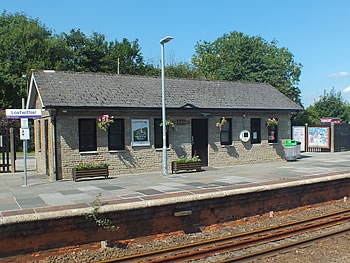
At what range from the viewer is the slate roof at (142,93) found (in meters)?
15.2

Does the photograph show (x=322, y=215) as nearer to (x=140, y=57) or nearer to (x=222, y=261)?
(x=222, y=261)

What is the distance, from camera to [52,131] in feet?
47.5

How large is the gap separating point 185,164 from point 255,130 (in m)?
5.35

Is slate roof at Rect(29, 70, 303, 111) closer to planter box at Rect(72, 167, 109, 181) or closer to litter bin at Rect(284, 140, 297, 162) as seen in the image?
litter bin at Rect(284, 140, 297, 162)

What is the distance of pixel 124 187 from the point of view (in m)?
11.9

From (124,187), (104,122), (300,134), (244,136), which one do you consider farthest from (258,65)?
(124,187)

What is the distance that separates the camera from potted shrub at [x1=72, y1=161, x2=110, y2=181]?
1391cm

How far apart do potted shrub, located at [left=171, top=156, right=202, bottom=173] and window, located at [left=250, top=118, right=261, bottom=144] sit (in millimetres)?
4435

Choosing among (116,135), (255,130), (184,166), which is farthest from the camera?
(255,130)

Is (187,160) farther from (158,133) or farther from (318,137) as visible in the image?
(318,137)

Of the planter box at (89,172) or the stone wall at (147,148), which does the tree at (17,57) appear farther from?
the planter box at (89,172)

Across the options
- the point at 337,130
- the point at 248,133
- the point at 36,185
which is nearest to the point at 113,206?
the point at 36,185

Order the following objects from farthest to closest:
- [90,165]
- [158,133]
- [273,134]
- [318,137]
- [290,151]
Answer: [318,137] → [273,134] → [290,151] → [158,133] → [90,165]

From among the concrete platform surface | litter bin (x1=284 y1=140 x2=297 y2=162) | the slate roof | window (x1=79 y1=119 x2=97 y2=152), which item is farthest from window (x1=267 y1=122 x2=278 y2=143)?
window (x1=79 y1=119 x2=97 y2=152)
